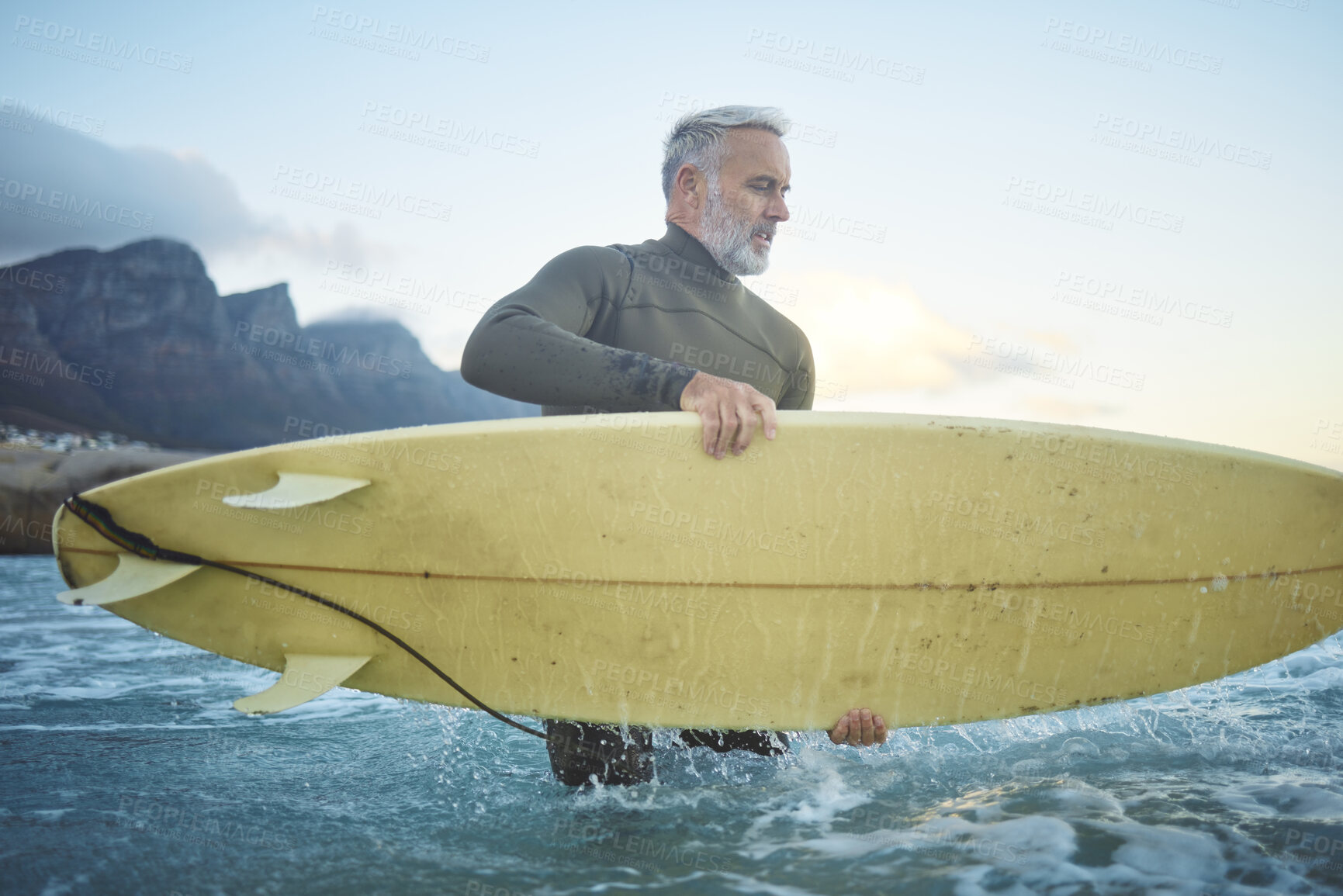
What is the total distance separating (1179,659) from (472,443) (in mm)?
1754

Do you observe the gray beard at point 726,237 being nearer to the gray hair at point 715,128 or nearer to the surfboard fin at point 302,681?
the gray hair at point 715,128

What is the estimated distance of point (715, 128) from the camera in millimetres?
2154

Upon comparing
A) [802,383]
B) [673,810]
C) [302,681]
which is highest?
[802,383]

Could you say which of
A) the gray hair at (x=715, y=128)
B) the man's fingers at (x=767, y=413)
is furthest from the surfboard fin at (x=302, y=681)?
the gray hair at (x=715, y=128)

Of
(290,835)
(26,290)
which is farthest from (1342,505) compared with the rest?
(26,290)

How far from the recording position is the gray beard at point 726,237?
7.15 ft

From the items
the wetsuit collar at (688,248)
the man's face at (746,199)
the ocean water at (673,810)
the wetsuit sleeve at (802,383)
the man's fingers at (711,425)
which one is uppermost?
the man's face at (746,199)

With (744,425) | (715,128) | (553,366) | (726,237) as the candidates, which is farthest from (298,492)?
(715,128)

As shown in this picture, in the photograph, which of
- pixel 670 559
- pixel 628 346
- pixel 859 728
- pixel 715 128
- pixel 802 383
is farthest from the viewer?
pixel 802 383

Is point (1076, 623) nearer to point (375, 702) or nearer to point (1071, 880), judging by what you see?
point (1071, 880)

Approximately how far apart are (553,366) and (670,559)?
467mm

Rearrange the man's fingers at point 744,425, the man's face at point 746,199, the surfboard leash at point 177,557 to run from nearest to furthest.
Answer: the man's fingers at point 744,425
the surfboard leash at point 177,557
the man's face at point 746,199

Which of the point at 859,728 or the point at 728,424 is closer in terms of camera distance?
the point at 728,424

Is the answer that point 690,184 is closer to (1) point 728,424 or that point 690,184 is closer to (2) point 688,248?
(2) point 688,248
